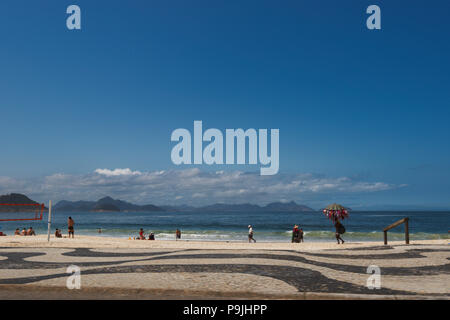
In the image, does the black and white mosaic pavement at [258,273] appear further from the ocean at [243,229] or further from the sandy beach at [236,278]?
the ocean at [243,229]

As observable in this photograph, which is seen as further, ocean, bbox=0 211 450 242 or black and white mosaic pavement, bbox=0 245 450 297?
ocean, bbox=0 211 450 242

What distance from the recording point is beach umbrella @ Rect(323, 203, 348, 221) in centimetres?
2348

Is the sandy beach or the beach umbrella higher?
the beach umbrella

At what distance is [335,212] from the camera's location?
23.8 meters

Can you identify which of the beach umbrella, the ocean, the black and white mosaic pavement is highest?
the beach umbrella

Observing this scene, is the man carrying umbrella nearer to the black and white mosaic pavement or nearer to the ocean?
the black and white mosaic pavement

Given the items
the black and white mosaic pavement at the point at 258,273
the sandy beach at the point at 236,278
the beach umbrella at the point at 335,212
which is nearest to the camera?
the sandy beach at the point at 236,278

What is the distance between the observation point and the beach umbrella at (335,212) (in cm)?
2348

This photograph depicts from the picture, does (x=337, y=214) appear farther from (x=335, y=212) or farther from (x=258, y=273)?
(x=258, y=273)

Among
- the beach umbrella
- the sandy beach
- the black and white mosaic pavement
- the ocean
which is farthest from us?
the ocean

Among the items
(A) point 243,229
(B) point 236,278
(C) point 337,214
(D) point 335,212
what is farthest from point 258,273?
(A) point 243,229

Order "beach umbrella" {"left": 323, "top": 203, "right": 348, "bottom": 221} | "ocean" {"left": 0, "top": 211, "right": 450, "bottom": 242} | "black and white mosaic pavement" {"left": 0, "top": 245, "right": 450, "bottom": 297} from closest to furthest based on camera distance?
"black and white mosaic pavement" {"left": 0, "top": 245, "right": 450, "bottom": 297} < "beach umbrella" {"left": 323, "top": 203, "right": 348, "bottom": 221} < "ocean" {"left": 0, "top": 211, "right": 450, "bottom": 242}

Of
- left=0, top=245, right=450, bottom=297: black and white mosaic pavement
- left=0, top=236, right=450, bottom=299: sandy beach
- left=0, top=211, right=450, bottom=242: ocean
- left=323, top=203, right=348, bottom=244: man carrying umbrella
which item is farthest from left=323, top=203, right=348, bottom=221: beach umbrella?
left=0, top=211, right=450, bottom=242: ocean

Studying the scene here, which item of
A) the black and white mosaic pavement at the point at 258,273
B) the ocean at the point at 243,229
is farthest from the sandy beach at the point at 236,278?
the ocean at the point at 243,229
